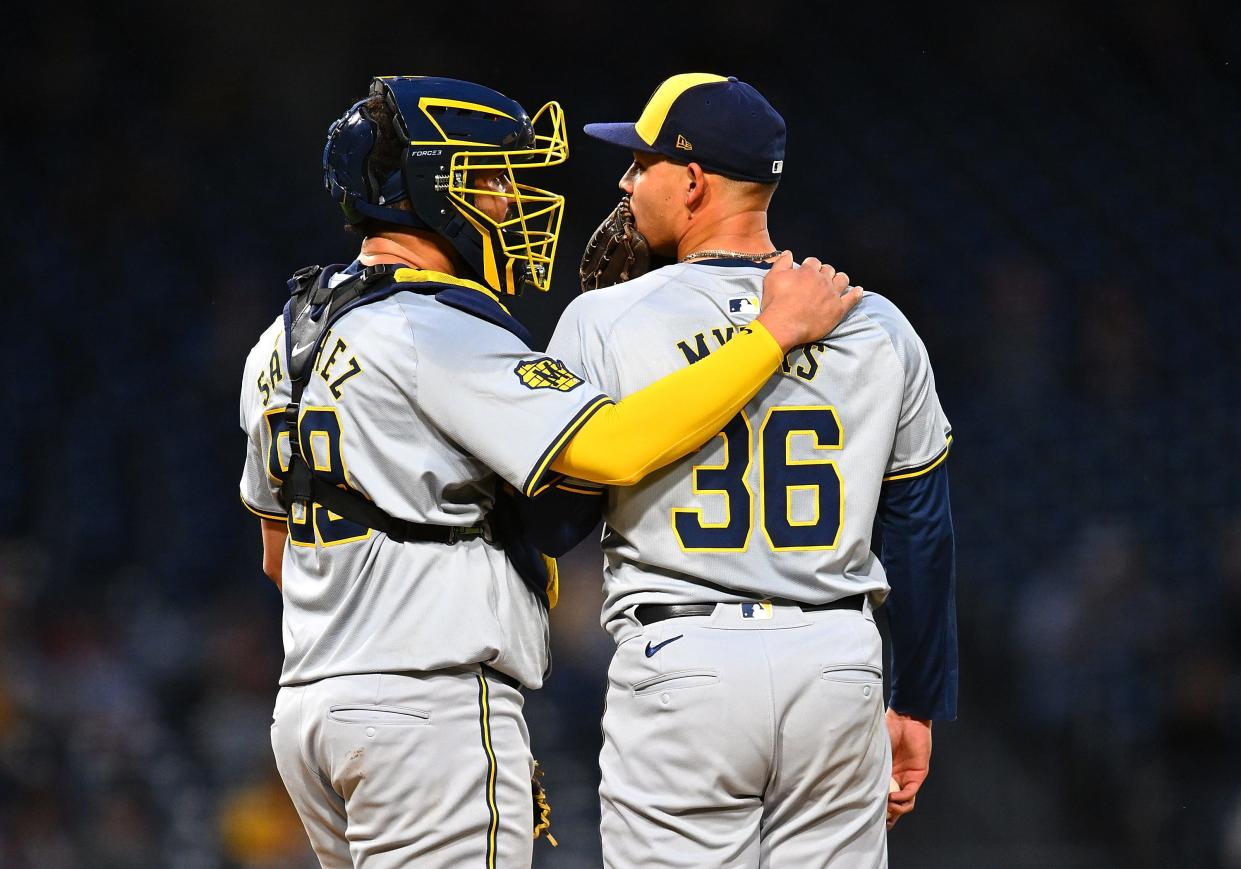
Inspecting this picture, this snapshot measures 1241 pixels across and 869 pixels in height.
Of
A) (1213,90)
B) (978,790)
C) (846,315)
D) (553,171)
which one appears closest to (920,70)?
(1213,90)

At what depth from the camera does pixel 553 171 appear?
762 cm

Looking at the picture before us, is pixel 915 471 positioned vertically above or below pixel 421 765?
above

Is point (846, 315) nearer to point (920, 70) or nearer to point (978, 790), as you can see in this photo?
point (978, 790)

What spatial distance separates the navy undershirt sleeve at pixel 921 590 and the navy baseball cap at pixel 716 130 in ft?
2.00

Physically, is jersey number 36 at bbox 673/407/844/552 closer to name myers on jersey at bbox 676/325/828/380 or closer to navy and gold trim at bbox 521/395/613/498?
name myers on jersey at bbox 676/325/828/380

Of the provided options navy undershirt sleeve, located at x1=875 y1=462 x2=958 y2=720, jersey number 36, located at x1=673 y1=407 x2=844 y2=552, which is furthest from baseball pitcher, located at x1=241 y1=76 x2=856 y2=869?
navy undershirt sleeve, located at x1=875 y1=462 x2=958 y2=720

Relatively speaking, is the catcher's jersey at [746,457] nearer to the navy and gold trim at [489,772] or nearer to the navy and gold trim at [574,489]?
the navy and gold trim at [574,489]

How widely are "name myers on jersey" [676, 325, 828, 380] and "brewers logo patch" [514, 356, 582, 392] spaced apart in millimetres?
191

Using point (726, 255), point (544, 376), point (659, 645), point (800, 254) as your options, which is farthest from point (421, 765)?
point (800, 254)

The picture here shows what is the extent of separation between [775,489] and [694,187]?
1.82ft

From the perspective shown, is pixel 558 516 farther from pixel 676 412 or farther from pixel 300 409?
pixel 300 409

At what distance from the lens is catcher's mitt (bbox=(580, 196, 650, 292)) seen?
8.56 ft

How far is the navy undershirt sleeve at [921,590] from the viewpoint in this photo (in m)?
2.51

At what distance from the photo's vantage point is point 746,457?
2312 millimetres
